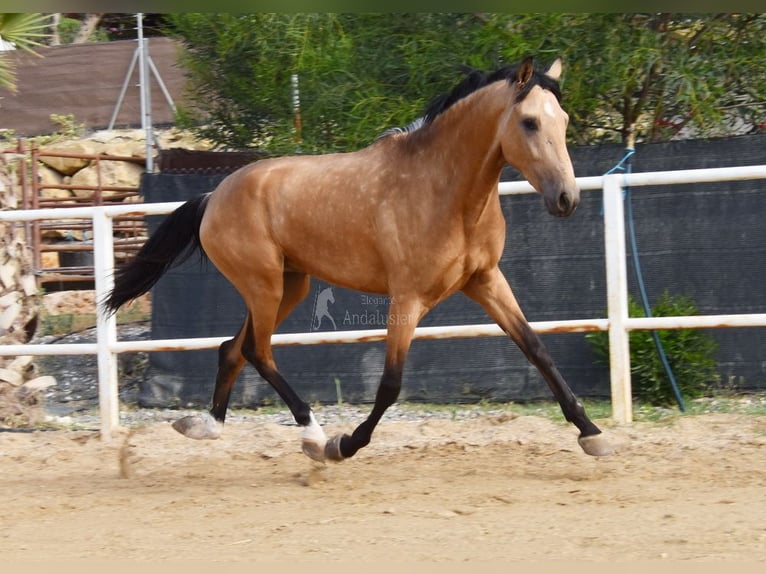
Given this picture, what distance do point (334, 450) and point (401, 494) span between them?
45 cm

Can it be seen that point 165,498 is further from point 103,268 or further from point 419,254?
point 103,268

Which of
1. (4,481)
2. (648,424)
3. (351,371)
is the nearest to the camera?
(4,481)

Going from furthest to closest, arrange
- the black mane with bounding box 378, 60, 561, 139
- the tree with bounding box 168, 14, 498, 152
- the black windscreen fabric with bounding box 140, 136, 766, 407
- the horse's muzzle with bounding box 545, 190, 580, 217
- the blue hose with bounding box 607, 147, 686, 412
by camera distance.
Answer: the tree with bounding box 168, 14, 498, 152, the black windscreen fabric with bounding box 140, 136, 766, 407, the blue hose with bounding box 607, 147, 686, 412, the black mane with bounding box 378, 60, 561, 139, the horse's muzzle with bounding box 545, 190, 580, 217

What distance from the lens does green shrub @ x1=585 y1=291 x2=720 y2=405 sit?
21.3ft

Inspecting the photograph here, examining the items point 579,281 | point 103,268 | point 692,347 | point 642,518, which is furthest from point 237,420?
point 642,518

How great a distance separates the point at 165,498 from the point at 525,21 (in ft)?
14.9

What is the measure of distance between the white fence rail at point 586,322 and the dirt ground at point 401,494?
343mm

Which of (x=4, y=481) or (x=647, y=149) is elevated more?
(x=647, y=149)

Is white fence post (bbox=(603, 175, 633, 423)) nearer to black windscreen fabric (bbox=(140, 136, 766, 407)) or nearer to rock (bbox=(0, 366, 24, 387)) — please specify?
black windscreen fabric (bbox=(140, 136, 766, 407))

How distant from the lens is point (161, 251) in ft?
18.9

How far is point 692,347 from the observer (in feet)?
21.3

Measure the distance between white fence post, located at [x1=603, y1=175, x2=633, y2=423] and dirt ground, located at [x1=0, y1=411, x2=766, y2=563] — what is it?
20 centimetres

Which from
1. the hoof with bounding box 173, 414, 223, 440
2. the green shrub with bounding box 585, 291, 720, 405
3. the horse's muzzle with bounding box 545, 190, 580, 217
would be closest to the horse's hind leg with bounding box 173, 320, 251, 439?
the hoof with bounding box 173, 414, 223, 440

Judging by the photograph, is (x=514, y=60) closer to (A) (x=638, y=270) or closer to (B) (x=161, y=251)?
(A) (x=638, y=270)
